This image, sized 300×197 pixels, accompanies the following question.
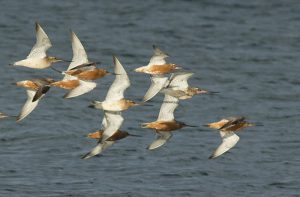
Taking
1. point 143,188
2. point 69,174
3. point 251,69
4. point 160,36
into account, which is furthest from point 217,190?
point 160,36

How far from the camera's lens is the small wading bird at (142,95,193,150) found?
25.4 meters

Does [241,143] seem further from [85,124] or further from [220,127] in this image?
[220,127]

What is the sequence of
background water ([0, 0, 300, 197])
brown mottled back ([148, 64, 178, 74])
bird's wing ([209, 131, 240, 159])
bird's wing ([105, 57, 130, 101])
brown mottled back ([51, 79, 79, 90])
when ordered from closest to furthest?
bird's wing ([105, 57, 130, 101])
brown mottled back ([51, 79, 79, 90])
brown mottled back ([148, 64, 178, 74])
bird's wing ([209, 131, 240, 159])
background water ([0, 0, 300, 197])

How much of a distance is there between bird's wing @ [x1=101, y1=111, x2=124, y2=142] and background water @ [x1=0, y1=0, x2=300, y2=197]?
267 inches

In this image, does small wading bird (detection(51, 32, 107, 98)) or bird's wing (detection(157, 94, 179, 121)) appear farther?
bird's wing (detection(157, 94, 179, 121))

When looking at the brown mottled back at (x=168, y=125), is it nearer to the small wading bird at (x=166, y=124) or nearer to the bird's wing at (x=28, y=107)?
the small wading bird at (x=166, y=124)

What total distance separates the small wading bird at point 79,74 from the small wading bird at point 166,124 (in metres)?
1.78

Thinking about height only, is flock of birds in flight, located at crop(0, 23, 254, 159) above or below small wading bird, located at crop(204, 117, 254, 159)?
above

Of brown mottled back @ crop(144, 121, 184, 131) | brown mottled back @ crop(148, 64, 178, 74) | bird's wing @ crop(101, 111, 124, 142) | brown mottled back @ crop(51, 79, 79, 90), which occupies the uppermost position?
brown mottled back @ crop(148, 64, 178, 74)

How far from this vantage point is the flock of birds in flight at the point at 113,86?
24047mm

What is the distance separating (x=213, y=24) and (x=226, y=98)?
30.8 ft

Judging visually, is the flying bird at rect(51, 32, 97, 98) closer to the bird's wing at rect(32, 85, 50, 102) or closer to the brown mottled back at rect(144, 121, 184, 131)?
the bird's wing at rect(32, 85, 50, 102)

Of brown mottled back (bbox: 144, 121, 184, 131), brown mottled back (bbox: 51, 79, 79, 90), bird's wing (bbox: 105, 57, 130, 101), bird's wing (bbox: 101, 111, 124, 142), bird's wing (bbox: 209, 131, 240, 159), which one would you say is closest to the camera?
bird's wing (bbox: 101, 111, 124, 142)

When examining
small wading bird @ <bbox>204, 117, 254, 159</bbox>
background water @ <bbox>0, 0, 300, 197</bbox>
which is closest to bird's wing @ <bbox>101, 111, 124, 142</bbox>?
small wading bird @ <bbox>204, 117, 254, 159</bbox>
